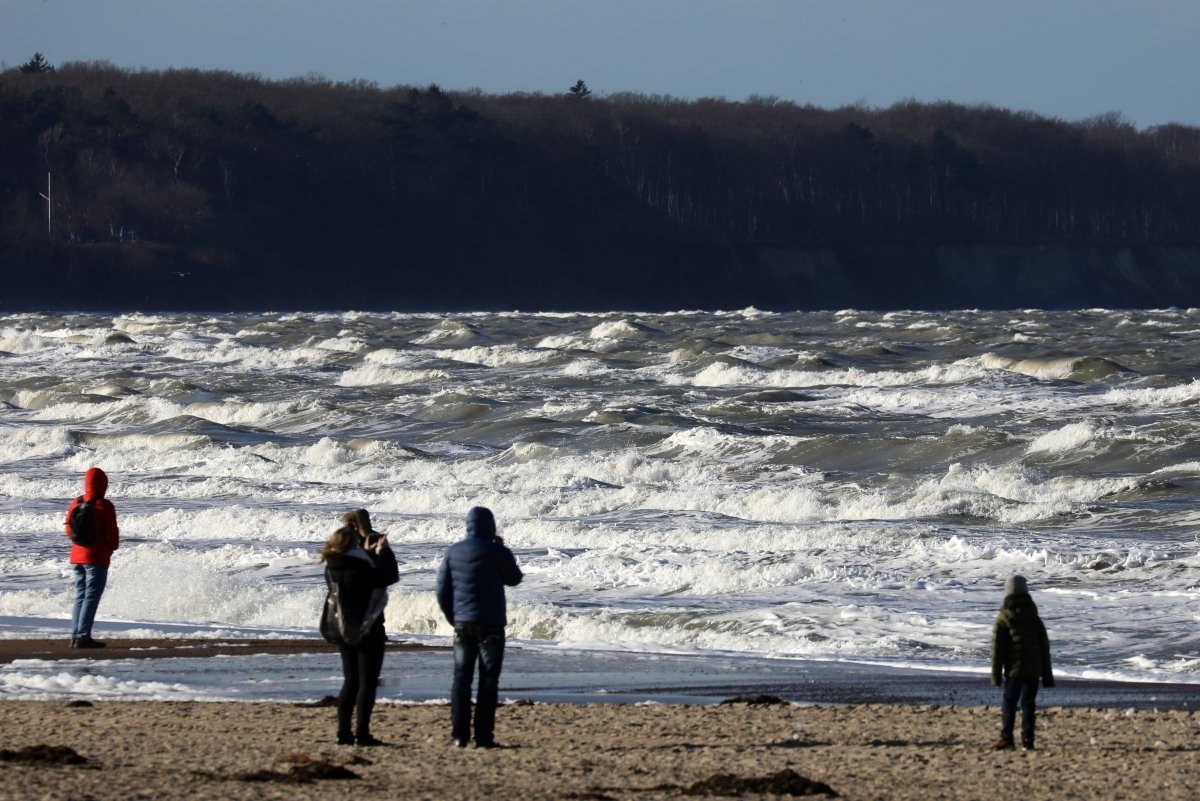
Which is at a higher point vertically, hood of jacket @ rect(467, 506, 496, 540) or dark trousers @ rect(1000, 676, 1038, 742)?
hood of jacket @ rect(467, 506, 496, 540)

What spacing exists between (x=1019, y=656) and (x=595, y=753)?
2.26 metres

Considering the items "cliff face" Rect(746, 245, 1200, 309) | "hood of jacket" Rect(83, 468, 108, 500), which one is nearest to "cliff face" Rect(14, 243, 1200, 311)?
"cliff face" Rect(746, 245, 1200, 309)

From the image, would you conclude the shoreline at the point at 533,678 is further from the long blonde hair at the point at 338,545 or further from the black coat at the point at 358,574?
the long blonde hair at the point at 338,545

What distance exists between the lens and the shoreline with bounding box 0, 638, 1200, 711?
11969 mm

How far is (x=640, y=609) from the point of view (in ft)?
53.5

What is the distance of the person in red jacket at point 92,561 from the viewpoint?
45.0 ft

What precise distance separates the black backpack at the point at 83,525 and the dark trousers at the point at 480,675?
4.90 metres

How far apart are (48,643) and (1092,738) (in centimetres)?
786

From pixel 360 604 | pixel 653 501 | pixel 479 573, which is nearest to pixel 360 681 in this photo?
pixel 360 604

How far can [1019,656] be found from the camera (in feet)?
32.5

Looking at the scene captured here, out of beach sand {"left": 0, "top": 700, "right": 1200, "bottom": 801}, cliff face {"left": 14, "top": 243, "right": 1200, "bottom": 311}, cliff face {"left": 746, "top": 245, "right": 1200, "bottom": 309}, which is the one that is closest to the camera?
beach sand {"left": 0, "top": 700, "right": 1200, "bottom": 801}

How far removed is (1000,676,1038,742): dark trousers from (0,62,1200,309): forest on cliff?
322ft

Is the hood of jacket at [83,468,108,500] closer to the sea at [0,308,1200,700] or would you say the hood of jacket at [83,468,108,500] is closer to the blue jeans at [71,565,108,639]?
the blue jeans at [71,565,108,639]

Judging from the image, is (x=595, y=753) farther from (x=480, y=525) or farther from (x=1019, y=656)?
(x=1019, y=656)
